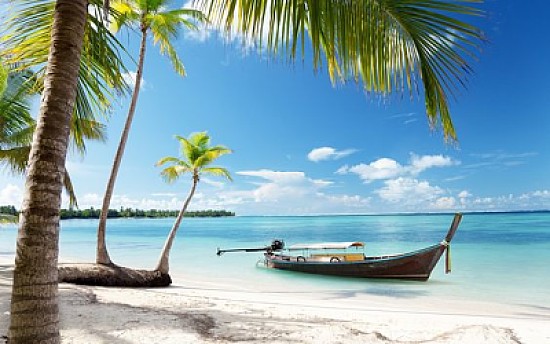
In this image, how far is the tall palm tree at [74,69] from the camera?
176 centimetres

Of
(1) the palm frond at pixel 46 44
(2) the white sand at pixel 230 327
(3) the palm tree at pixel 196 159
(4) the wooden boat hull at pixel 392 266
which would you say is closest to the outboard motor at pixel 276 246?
(4) the wooden boat hull at pixel 392 266

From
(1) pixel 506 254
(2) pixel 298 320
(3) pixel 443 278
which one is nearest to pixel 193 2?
(2) pixel 298 320

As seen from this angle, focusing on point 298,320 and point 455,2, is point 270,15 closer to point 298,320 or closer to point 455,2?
point 455,2

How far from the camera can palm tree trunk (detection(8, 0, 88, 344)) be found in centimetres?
175

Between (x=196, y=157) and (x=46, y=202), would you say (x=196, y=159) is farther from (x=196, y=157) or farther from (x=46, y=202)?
(x=46, y=202)

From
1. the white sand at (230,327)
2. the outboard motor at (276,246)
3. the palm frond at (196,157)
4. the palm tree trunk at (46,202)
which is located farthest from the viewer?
the outboard motor at (276,246)

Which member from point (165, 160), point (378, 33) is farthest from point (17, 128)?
point (378, 33)

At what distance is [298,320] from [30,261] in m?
4.09

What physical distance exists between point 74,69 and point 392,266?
13.5 metres

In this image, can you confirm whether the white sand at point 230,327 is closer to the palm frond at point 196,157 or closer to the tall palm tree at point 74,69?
the tall palm tree at point 74,69

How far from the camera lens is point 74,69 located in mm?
2012

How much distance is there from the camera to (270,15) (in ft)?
7.69

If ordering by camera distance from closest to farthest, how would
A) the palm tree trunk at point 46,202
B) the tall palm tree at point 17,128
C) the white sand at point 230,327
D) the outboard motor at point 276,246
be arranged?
the palm tree trunk at point 46,202
the white sand at point 230,327
the tall palm tree at point 17,128
the outboard motor at point 276,246

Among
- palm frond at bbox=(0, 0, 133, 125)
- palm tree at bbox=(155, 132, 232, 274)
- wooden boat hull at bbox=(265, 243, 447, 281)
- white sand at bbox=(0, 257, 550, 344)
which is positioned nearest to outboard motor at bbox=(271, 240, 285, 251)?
wooden boat hull at bbox=(265, 243, 447, 281)
